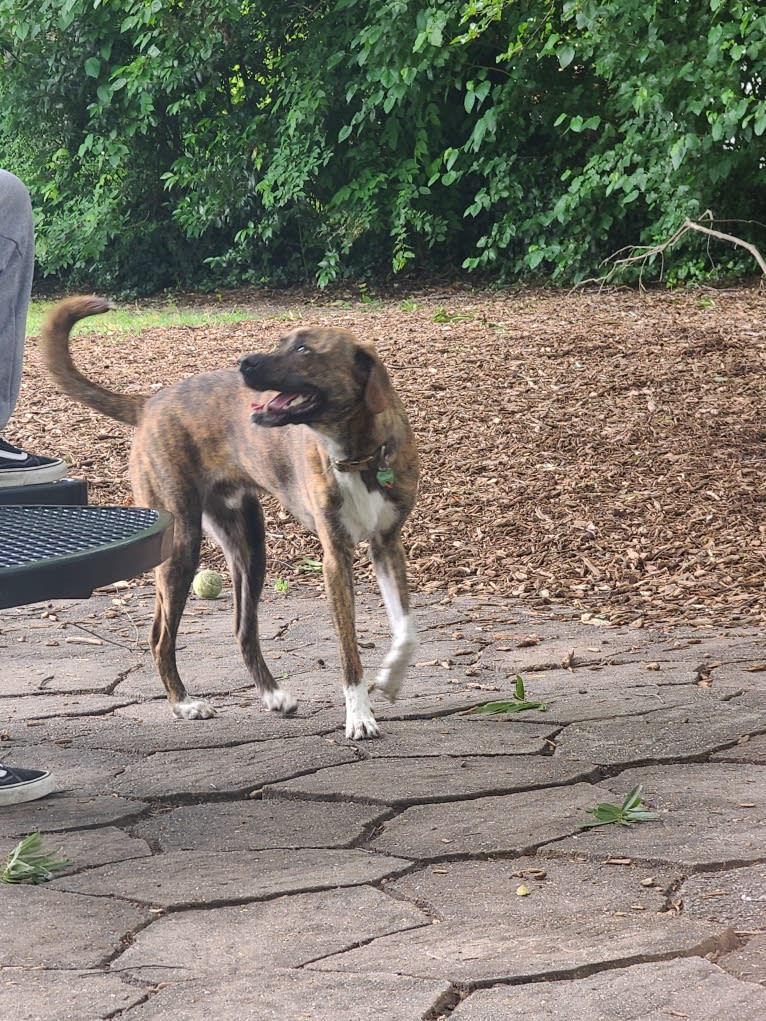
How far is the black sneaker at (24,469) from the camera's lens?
3971 mm

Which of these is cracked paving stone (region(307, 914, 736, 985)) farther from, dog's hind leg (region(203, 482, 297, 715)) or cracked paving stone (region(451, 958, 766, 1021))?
dog's hind leg (region(203, 482, 297, 715))

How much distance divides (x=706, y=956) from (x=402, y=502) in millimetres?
2258

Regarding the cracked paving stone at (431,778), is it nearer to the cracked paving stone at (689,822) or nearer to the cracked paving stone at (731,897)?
the cracked paving stone at (689,822)

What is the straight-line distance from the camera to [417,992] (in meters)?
2.45

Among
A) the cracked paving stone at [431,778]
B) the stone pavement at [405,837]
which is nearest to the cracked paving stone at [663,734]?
the stone pavement at [405,837]

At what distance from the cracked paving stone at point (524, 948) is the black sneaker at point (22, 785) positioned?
4.43 feet

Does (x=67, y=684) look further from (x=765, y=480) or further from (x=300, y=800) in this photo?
(x=765, y=480)

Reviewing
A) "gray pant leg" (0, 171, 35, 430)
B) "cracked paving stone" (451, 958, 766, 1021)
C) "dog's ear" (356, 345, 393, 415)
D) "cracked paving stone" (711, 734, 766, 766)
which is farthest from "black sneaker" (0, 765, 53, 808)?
"cracked paving stone" (711, 734, 766, 766)

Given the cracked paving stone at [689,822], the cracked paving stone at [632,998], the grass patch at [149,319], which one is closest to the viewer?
the cracked paving stone at [632,998]

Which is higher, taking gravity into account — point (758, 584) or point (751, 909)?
point (751, 909)

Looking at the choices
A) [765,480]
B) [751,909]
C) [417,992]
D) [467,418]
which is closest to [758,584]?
[765,480]

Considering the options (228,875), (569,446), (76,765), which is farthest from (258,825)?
(569,446)

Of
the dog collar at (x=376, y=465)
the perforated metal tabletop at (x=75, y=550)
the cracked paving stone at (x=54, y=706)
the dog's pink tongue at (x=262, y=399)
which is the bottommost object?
the cracked paving stone at (x=54, y=706)

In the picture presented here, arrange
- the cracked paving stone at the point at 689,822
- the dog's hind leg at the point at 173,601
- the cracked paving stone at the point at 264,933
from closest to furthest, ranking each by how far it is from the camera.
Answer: the cracked paving stone at the point at 264,933 < the cracked paving stone at the point at 689,822 < the dog's hind leg at the point at 173,601
